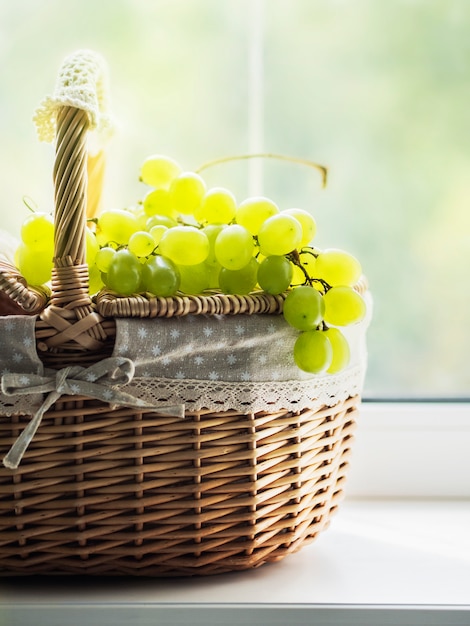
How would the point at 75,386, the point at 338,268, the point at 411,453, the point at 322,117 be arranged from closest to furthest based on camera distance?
the point at 75,386, the point at 338,268, the point at 411,453, the point at 322,117

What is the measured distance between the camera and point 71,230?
76 cm

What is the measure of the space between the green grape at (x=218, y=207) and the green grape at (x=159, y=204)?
0.05 meters

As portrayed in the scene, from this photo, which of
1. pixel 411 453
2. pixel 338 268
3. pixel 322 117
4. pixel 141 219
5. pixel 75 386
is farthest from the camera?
pixel 322 117

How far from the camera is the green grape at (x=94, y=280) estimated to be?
33.6 inches

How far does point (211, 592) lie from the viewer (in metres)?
0.82

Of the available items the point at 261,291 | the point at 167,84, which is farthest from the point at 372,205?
the point at 261,291

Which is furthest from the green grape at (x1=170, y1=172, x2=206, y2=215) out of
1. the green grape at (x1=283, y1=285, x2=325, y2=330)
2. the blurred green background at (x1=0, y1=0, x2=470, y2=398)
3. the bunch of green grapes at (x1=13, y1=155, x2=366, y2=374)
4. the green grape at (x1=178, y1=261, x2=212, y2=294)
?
the blurred green background at (x1=0, y1=0, x2=470, y2=398)

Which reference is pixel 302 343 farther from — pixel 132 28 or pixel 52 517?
pixel 132 28

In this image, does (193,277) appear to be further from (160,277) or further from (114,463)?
(114,463)

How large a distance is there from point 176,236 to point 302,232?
0.52 ft

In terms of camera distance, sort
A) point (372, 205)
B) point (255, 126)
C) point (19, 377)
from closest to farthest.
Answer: point (19, 377), point (255, 126), point (372, 205)

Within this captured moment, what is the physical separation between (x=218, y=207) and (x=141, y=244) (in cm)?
13

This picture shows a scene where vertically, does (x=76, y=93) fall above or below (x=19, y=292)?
above

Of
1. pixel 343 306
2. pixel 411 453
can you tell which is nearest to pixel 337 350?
pixel 343 306
